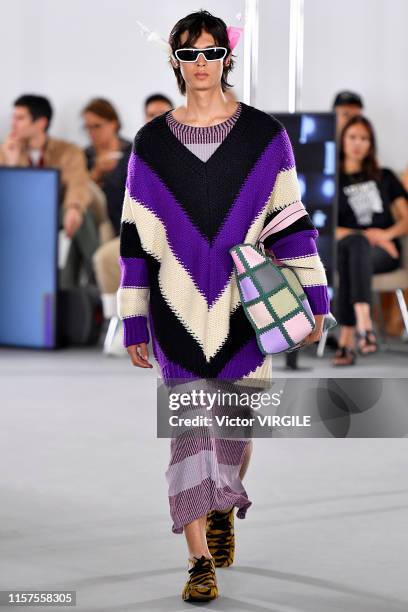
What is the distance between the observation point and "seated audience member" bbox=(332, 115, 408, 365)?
742 centimetres

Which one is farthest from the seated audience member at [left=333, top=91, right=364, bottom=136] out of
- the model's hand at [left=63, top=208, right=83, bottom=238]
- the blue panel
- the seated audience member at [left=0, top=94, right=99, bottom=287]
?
the blue panel

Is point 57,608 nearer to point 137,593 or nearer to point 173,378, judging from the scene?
point 137,593

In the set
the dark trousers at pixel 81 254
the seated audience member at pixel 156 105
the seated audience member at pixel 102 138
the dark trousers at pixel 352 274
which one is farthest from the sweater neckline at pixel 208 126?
the seated audience member at pixel 102 138

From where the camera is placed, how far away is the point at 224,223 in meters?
2.93

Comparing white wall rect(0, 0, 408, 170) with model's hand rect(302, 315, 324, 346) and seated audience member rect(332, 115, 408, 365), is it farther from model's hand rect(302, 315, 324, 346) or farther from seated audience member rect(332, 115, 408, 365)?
model's hand rect(302, 315, 324, 346)

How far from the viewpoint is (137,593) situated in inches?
117

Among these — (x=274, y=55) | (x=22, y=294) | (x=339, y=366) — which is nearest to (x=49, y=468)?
(x=339, y=366)

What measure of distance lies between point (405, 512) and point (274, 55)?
531cm

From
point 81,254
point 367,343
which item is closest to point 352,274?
point 367,343

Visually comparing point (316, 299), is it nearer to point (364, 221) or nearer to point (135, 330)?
point (135, 330)

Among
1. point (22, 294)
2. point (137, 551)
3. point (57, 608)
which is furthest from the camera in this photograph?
point (22, 294)

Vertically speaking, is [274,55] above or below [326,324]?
above

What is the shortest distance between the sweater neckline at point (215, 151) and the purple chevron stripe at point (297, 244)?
0.69ft

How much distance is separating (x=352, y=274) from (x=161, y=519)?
3.92 m
